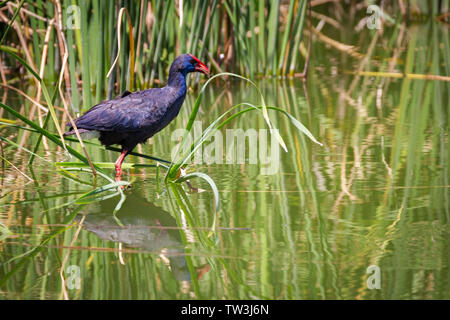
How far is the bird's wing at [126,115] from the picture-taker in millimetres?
3613

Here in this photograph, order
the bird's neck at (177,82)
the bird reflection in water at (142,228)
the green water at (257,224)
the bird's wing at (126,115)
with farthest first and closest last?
1. the bird's neck at (177,82)
2. the bird's wing at (126,115)
3. the bird reflection in water at (142,228)
4. the green water at (257,224)

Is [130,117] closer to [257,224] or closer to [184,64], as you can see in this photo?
[184,64]

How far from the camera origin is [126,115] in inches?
142

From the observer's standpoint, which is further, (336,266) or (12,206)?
(12,206)

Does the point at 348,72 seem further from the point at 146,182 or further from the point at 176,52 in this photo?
the point at 146,182

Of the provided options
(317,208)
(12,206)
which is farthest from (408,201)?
(12,206)

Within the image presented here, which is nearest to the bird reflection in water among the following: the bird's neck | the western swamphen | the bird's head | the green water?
the green water

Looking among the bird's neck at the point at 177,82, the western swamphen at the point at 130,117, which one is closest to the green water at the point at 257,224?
the western swamphen at the point at 130,117

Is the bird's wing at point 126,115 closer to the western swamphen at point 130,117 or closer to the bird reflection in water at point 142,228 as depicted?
the western swamphen at point 130,117

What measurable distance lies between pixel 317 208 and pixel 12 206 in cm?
137

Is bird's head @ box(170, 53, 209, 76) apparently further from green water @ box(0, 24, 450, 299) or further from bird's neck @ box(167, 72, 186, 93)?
green water @ box(0, 24, 450, 299)

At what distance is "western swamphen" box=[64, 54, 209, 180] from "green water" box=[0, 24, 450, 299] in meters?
0.23

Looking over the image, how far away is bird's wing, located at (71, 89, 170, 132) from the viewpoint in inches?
142

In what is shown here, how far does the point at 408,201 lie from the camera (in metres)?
3.23
